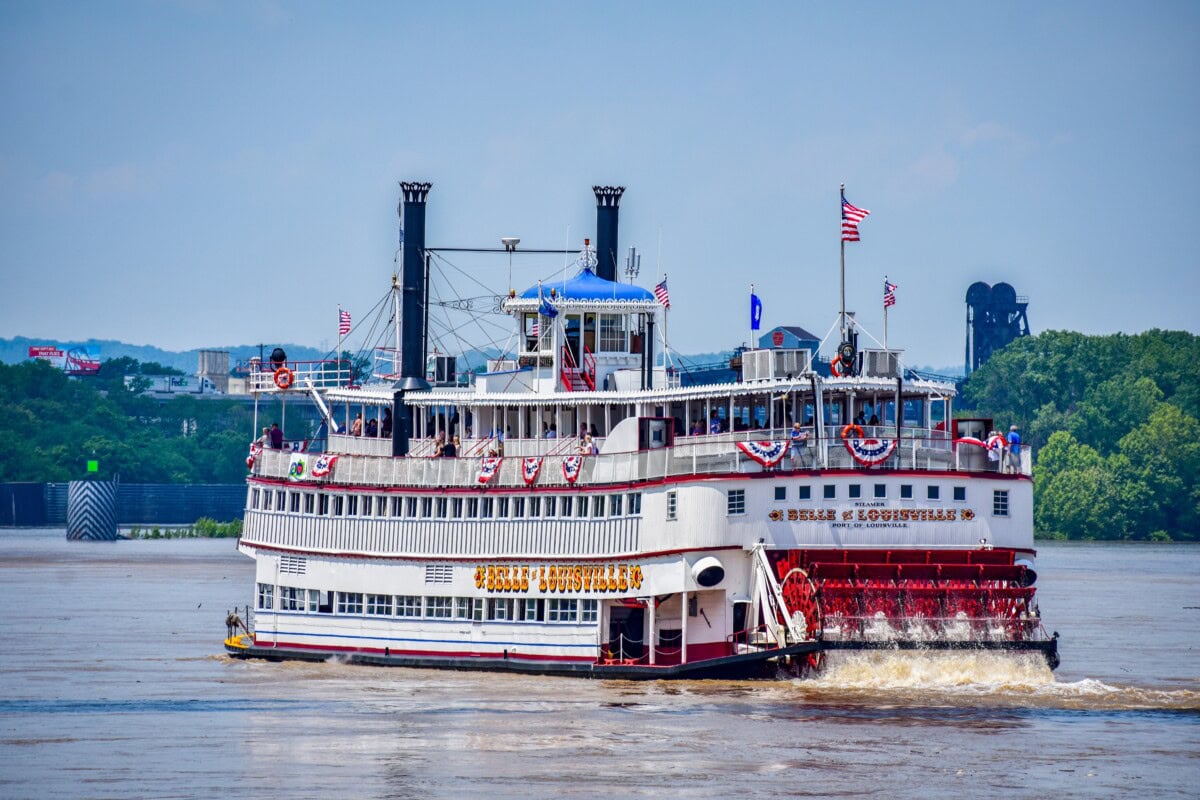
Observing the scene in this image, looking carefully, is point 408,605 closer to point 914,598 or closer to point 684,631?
point 684,631

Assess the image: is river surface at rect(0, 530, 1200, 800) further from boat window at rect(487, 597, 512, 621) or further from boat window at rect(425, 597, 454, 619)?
boat window at rect(425, 597, 454, 619)

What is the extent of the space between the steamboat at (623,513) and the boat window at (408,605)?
0.31 ft

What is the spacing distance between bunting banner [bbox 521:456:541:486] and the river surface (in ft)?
14.2

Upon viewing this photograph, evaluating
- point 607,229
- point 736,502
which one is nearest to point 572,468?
point 736,502

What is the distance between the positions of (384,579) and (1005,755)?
1731 cm

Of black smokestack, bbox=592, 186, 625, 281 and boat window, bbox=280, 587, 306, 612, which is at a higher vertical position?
black smokestack, bbox=592, 186, 625, 281

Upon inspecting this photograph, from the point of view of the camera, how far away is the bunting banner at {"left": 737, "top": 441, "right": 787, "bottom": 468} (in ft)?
140

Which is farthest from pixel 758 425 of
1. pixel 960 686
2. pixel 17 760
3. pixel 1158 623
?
pixel 1158 623

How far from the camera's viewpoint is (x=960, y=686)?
138ft

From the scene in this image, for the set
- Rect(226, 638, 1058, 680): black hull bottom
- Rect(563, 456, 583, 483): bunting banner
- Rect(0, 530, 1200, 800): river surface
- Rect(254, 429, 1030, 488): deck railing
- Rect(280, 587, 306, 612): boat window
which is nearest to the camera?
Rect(0, 530, 1200, 800): river surface

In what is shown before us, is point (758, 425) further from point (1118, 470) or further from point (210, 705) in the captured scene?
point (1118, 470)

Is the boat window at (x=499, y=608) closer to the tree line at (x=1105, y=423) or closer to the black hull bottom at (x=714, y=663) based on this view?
the black hull bottom at (x=714, y=663)

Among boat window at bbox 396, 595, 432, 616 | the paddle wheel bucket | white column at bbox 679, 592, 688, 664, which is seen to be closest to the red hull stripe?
the paddle wheel bucket

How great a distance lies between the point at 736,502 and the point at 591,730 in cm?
644
